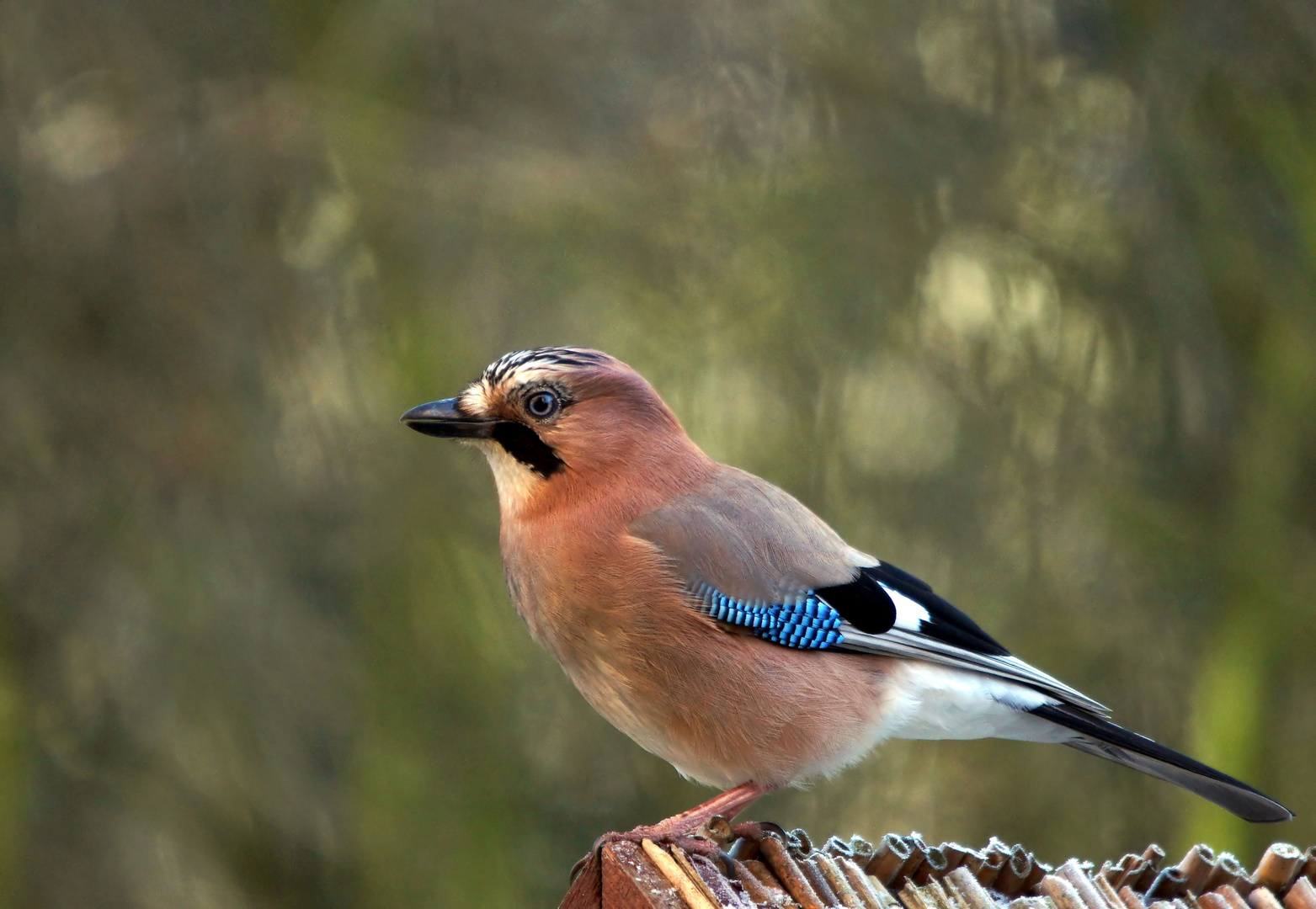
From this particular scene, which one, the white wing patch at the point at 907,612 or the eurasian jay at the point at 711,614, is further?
the white wing patch at the point at 907,612

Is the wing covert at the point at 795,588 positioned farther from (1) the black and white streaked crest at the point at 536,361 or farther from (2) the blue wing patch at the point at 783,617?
(1) the black and white streaked crest at the point at 536,361

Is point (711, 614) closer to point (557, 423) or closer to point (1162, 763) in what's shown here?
point (557, 423)

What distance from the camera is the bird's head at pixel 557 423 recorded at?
12.3 ft

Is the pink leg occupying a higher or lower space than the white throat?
lower

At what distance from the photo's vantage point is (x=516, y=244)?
5.97 m

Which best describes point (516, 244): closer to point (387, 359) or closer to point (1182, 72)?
point (387, 359)

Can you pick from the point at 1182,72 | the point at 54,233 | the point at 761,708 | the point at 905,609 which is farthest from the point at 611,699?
the point at 1182,72

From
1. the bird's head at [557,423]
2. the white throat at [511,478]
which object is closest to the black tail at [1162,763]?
the bird's head at [557,423]

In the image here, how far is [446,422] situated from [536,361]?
0.28 meters

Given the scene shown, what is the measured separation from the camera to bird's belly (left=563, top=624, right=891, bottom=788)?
3549mm

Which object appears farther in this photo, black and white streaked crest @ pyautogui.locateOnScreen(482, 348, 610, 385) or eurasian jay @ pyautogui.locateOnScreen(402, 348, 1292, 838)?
black and white streaked crest @ pyautogui.locateOnScreen(482, 348, 610, 385)

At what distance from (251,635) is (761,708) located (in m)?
2.80

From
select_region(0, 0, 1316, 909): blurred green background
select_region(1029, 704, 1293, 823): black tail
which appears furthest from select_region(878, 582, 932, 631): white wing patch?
select_region(0, 0, 1316, 909): blurred green background

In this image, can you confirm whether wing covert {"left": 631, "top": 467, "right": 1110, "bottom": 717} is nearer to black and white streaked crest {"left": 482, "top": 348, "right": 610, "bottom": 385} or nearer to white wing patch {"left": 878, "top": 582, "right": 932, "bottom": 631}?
white wing patch {"left": 878, "top": 582, "right": 932, "bottom": 631}
